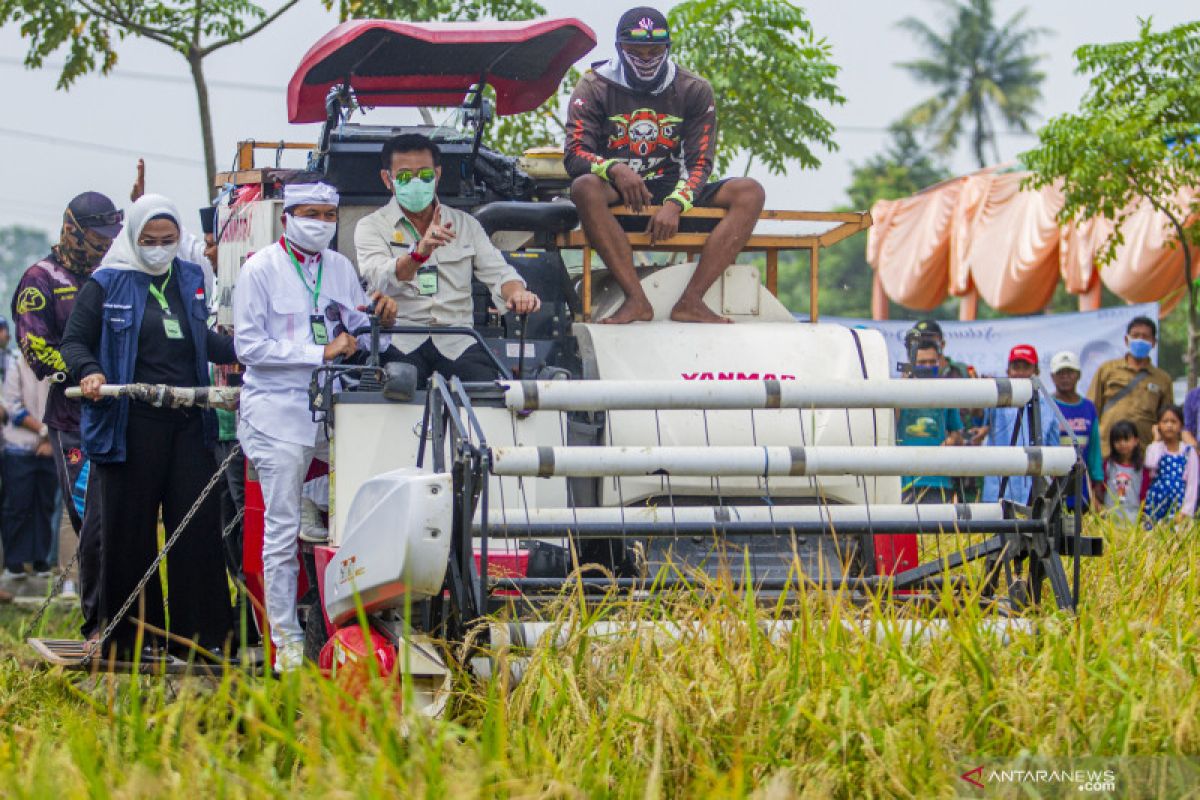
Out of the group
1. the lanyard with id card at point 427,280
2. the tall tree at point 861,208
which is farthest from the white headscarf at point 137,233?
the tall tree at point 861,208

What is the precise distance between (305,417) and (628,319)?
1458 millimetres

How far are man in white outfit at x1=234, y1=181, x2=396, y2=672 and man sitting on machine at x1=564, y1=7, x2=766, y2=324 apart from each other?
123 cm

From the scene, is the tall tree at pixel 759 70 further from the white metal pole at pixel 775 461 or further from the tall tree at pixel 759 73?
the white metal pole at pixel 775 461

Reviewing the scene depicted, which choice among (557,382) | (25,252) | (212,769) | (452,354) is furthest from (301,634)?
(25,252)

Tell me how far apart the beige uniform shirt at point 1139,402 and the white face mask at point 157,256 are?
722 centimetres

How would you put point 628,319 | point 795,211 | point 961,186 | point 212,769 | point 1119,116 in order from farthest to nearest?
point 961,186 → point 1119,116 → point 795,211 → point 628,319 → point 212,769

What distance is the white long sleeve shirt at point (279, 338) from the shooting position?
6.84 metres

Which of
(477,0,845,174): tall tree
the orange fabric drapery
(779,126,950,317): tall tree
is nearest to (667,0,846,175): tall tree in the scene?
(477,0,845,174): tall tree

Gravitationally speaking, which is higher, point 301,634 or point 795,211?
point 795,211

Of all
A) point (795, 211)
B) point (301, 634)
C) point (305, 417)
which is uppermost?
point (795, 211)

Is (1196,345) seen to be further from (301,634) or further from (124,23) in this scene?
(301,634)

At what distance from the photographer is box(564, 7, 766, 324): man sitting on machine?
7.60 m

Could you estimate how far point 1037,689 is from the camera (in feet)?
16.1

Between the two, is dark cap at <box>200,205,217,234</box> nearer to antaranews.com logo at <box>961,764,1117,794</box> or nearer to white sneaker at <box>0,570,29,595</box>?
white sneaker at <box>0,570,29,595</box>
